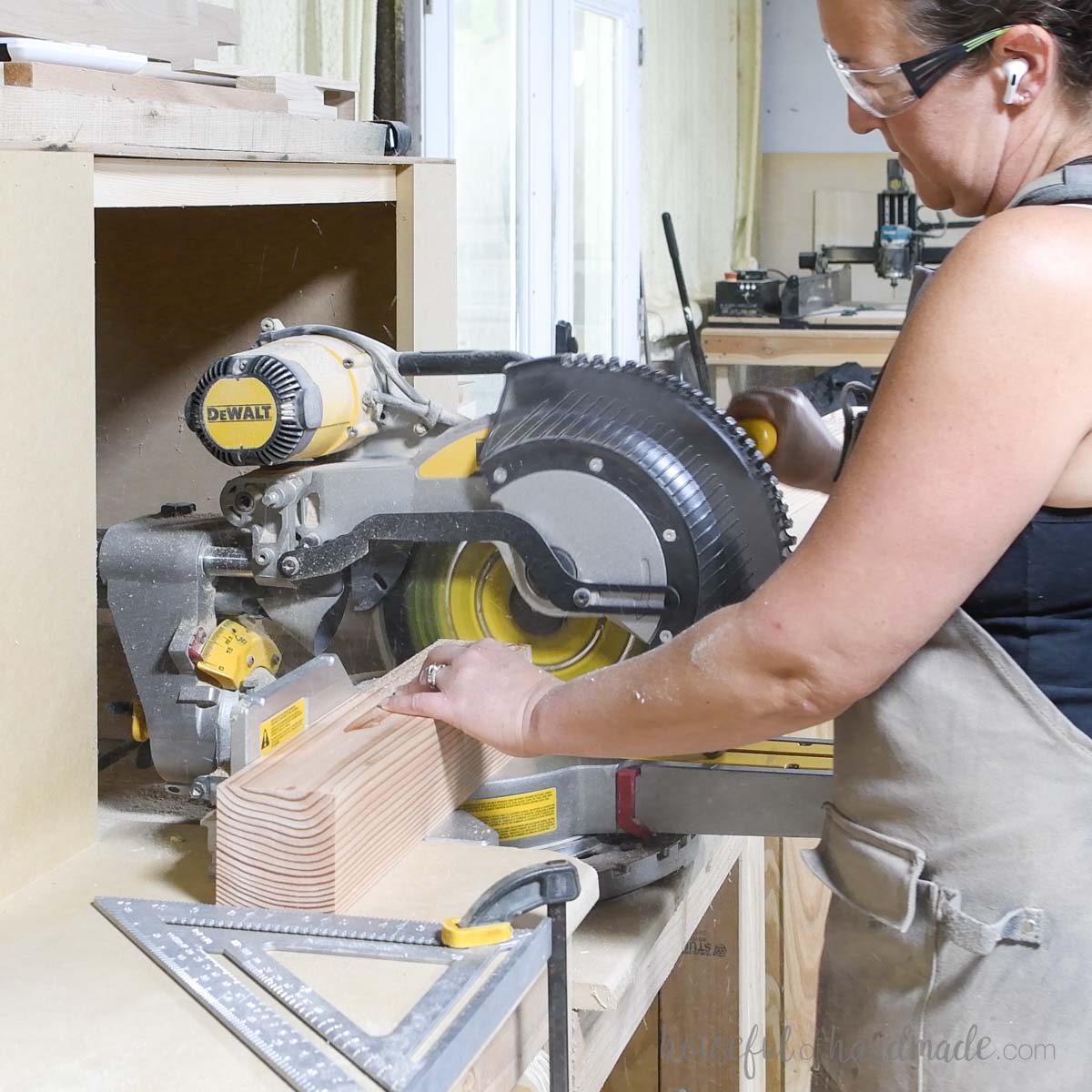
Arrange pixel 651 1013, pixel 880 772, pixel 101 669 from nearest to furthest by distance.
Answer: pixel 880 772 < pixel 101 669 < pixel 651 1013

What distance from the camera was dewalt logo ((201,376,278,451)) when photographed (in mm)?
1088

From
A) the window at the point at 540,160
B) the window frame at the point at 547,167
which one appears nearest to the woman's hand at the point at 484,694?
the window at the point at 540,160

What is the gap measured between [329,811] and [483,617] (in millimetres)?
359

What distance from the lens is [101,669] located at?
4.56 ft

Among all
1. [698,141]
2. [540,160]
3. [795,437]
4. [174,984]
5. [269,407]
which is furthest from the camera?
[698,141]

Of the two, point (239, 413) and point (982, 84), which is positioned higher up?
point (982, 84)

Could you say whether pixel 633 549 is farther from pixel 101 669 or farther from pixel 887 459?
pixel 101 669

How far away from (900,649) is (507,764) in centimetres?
37

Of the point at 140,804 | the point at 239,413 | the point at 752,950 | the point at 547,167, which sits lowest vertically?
the point at 752,950

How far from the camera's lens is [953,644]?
2.85 feet

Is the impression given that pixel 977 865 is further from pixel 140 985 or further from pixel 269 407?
pixel 269 407

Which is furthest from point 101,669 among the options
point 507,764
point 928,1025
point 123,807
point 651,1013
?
point 928,1025

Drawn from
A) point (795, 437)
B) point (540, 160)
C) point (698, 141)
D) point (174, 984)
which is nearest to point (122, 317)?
point (795, 437)

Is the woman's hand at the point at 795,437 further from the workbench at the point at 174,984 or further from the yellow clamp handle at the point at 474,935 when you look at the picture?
the yellow clamp handle at the point at 474,935
